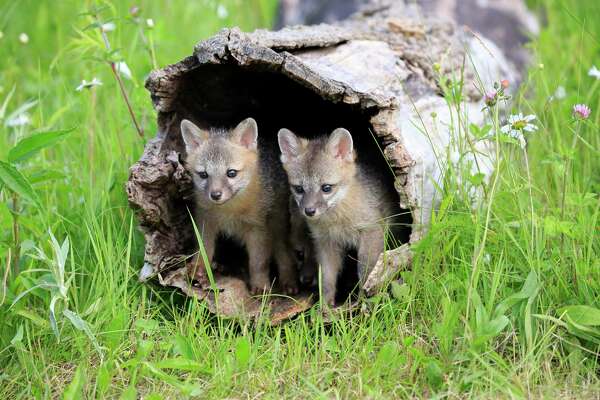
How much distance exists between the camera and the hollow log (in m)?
4.12

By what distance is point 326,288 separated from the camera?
4.60 m

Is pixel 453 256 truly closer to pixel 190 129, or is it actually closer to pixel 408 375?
pixel 408 375

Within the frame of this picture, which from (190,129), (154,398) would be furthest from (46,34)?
(154,398)

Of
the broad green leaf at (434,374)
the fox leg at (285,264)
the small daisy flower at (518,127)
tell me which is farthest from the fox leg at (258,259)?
the small daisy flower at (518,127)

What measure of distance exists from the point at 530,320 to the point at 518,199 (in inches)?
26.8

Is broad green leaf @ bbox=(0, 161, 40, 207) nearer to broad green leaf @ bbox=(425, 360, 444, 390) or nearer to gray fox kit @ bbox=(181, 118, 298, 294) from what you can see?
gray fox kit @ bbox=(181, 118, 298, 294)

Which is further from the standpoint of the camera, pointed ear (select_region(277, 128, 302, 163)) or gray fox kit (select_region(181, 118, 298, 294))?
gray fox kit (select_region(181, 118, 298, 294))

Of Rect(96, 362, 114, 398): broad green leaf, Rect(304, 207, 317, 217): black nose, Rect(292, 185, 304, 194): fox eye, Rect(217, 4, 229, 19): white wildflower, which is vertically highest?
Rect(217, 4, 229, 19): white wildflower

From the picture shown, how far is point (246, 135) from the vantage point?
500 cm

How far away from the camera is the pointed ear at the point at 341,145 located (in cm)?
457

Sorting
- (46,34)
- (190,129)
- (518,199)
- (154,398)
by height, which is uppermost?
(46,34)

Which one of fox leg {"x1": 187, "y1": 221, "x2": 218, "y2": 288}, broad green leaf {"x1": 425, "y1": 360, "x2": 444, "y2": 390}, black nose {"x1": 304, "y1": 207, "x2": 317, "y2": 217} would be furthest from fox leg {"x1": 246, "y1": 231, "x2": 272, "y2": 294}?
broad green leaf {"x1": 425, "y1": 360, "x2": 444, "y2": 390}

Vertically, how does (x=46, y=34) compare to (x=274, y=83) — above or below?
above

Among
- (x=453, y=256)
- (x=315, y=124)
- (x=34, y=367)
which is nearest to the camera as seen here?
(x=34, y=367)
